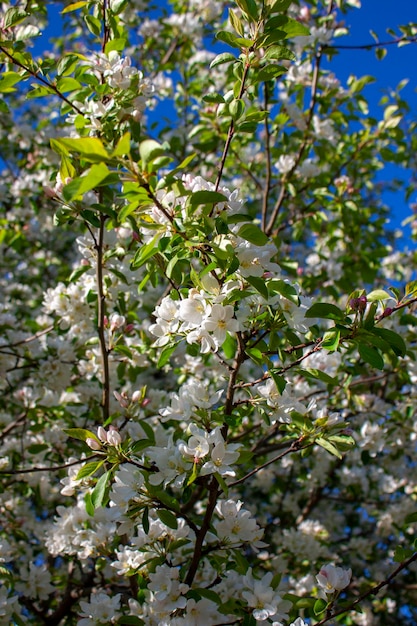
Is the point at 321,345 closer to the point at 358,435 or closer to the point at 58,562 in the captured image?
the point at 358,435

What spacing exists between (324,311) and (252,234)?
0.26 meters

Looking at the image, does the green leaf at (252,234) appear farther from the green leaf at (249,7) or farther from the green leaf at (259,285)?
the green leaf at (249,7)

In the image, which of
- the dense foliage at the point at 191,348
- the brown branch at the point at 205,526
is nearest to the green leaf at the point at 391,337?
the dense foliage at the point at 191,348

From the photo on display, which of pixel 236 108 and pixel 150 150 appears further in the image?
pixel 236 108

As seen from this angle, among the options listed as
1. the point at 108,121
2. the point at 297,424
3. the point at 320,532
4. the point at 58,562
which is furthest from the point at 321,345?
the point at 58,562

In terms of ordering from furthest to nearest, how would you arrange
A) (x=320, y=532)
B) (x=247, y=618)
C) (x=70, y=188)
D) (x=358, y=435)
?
(x=320, y=532), (x=358, y=435), (x=247, y=618), (x=70, y=188)

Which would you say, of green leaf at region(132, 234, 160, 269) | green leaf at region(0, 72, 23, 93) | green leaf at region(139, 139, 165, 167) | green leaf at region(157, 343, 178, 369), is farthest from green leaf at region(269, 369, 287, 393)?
green leaf at region(0, 72, 23, 93)

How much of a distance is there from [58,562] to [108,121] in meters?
3.67

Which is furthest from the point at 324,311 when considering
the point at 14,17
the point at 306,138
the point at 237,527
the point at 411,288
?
the point at 306,138

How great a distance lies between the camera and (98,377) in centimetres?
275

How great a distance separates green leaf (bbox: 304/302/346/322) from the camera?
4.30 ft

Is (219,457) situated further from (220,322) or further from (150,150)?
(150,150)

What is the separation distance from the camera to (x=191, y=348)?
5.26ft

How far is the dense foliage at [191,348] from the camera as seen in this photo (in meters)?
1.39
